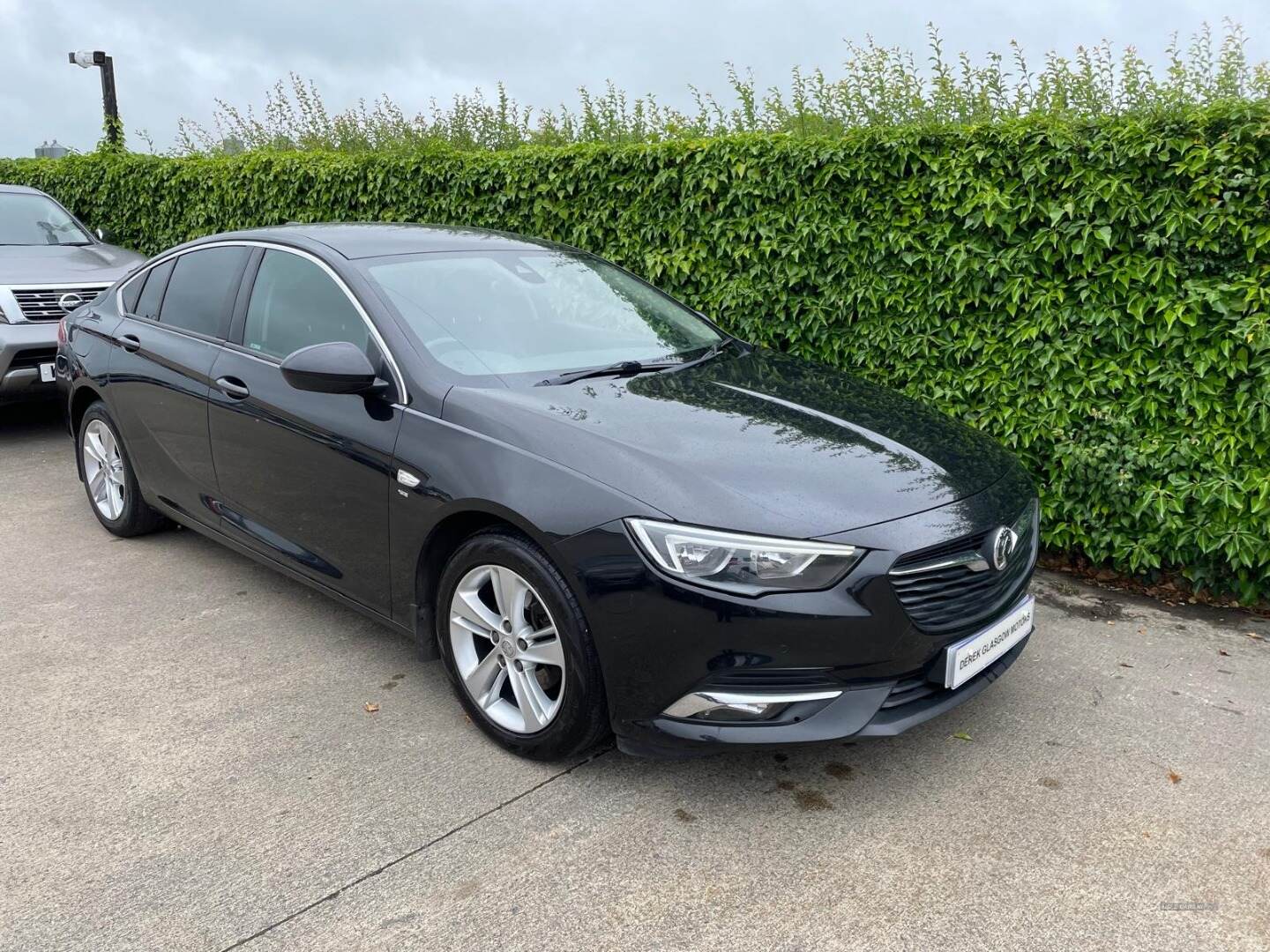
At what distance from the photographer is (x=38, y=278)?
7363 millimetres

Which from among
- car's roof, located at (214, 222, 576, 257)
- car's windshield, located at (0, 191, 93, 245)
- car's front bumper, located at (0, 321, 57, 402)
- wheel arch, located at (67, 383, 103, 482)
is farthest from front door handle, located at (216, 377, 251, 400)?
car's windshield, located at (0, 191, 93, 245)

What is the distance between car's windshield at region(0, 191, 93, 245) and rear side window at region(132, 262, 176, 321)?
4.19 meters

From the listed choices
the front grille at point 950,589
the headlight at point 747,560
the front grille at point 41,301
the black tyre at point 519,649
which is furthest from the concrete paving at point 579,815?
the front grille at point 41,301

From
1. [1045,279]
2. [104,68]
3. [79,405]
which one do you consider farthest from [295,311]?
[104,68]

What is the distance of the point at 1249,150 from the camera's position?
4102 millimetres

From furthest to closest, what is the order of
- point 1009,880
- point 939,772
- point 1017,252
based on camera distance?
point 1017,252 < point 939,772 < point 1009,880

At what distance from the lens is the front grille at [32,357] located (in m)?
→ 6.95

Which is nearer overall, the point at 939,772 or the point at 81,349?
the point at 939,772

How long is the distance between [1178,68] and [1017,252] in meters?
1.13

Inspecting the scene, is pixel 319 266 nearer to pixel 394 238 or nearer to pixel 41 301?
pixel 394 238

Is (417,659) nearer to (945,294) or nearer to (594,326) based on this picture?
(594,326)

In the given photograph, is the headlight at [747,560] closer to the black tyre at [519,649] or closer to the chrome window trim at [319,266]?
the black tyre at [519,649]

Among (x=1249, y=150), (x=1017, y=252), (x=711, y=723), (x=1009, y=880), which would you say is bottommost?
(x=1009, y=880)

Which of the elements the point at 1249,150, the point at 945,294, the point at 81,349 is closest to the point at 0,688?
the point at 81,349
